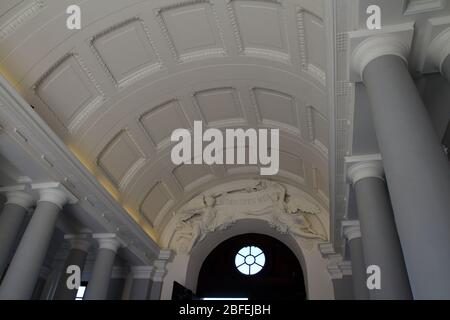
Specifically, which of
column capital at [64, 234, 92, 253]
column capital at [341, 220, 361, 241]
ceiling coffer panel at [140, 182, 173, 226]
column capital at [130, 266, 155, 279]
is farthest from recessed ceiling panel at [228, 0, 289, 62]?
column capital at [130, 266, 155, 279]

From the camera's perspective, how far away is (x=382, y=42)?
398 cm

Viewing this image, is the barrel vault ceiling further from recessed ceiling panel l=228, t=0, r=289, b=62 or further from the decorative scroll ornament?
the decorative scroll ornament

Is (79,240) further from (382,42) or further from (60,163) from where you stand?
(382,42)

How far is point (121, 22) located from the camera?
22.7 ft

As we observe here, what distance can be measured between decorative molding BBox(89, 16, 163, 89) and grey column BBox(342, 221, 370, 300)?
214 inches

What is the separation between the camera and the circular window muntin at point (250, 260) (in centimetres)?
1189

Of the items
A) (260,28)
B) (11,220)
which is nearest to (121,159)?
(11,220)

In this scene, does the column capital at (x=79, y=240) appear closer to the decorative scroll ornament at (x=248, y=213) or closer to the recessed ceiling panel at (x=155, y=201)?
the recessed ceiling panel at (x=155, y=201)

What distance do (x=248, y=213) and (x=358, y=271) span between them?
16.8ft

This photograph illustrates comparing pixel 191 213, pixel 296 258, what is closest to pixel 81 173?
pixel 191 213

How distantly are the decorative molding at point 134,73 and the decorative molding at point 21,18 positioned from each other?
3.54 ft

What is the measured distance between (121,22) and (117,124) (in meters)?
2.55

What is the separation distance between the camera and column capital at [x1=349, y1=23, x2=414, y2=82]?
3.92 m
